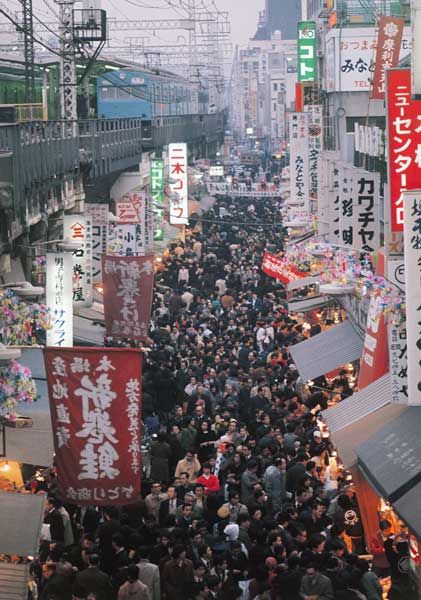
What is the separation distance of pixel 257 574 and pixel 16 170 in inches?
353

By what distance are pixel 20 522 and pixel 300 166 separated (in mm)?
21799

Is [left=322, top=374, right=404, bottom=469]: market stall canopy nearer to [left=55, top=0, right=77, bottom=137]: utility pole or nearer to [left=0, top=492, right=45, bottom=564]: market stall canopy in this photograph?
[left=0, top=492, right=45, bottom=564]: market stall canopy

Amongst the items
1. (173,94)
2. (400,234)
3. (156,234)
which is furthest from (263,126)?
(400,234)

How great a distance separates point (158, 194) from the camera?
1597 inches

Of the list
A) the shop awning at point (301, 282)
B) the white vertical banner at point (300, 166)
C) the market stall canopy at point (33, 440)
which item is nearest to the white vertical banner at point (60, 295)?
the market stall canopy at point (33, 440)

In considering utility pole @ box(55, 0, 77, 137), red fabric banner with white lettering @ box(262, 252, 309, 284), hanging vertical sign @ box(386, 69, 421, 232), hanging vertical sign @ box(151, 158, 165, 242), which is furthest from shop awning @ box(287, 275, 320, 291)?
hanging vertical sign @ box(151, 158, 165, 242)

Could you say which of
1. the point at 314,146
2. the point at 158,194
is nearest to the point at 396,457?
the point at 314,146

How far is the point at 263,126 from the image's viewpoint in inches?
6845

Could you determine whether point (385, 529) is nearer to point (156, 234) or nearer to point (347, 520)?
point (347, 520)

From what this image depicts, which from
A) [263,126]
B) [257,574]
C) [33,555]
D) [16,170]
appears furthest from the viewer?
[263,126]

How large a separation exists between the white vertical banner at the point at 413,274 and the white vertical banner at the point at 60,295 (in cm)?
717

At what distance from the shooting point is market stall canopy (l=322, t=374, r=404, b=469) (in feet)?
46.0

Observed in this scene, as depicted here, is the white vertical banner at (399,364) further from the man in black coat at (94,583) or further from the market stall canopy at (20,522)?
the market stall canopy at (20,522)

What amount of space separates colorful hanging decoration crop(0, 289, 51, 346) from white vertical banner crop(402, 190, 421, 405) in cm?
440
